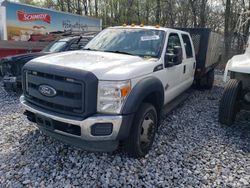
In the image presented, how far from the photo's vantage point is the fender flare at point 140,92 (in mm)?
3268

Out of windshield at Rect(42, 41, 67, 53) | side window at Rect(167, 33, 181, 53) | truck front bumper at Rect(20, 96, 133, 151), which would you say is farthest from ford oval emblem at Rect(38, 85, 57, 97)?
windshield at Rect(42, 41, 67, 53)

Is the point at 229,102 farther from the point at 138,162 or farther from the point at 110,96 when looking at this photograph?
the point at 110,96

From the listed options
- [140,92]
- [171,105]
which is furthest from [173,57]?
[140,92]

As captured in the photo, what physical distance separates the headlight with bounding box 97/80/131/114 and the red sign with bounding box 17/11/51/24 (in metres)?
13.2

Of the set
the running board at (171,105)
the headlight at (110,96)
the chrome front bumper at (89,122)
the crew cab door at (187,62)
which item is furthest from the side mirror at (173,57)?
the chrome front bumper at (89,122)

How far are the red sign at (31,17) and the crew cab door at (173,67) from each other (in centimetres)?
1174

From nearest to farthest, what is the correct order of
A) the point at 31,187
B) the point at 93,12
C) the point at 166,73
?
1. the point at 31,187
2. the point at 166,73
3. the point at 93,12

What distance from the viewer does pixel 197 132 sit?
16.3 feet

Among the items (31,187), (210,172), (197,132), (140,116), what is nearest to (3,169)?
(31,187)

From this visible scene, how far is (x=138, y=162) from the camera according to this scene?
3693 millimetres

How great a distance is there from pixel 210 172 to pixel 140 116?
1.27 meters

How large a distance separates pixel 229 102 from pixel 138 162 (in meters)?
2.38

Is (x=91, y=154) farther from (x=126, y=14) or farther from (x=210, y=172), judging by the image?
(x=126, y=14)

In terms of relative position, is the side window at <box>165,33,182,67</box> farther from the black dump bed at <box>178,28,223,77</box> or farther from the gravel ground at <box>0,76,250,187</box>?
the black dump bed at <box>178,28,223,77</box>
